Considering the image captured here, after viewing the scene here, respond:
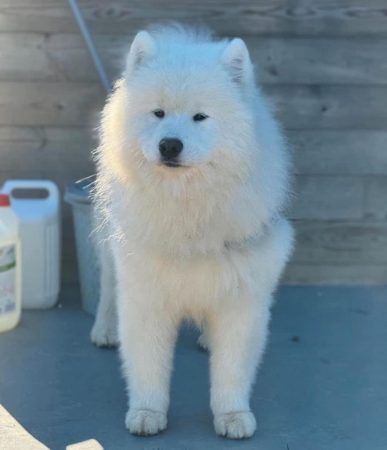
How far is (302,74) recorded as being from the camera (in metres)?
5.10

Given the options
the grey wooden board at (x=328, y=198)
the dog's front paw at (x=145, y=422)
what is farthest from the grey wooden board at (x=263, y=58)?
the dog's front paw at (x=145, y=422)

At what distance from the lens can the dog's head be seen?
325 cm

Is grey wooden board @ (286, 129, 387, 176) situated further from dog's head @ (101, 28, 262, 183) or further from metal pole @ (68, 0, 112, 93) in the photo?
dog's head @ (101, 28, 262, 183)

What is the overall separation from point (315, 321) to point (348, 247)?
1.99ft

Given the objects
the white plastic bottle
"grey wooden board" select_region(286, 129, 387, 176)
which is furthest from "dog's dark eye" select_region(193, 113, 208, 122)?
"grey wooden board" select_region(286, 129, 387, 176)

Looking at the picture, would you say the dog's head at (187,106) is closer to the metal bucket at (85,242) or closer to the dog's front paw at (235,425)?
the dog's front paw at (235,425)

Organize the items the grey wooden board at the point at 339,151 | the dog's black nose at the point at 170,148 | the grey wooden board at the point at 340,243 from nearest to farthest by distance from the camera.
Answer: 1. the dog's black nose at the point at 170,148
2. the grey wooden board at the point at 339,151
3. the grey wooden board at the point at 340,243

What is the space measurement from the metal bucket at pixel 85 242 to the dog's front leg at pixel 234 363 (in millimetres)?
1280

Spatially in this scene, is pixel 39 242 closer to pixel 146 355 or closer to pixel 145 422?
pixel 146 355

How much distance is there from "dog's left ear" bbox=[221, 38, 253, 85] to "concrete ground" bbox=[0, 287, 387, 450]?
1.38 m

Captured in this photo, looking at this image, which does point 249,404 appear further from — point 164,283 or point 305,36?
point 305,36

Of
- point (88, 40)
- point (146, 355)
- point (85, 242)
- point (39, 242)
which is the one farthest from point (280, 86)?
point (146, 355)

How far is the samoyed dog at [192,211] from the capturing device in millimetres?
3326

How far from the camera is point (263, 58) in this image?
5.06 meters
